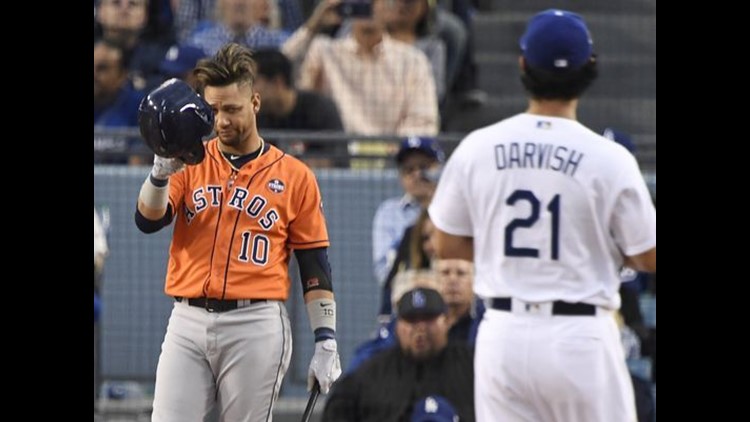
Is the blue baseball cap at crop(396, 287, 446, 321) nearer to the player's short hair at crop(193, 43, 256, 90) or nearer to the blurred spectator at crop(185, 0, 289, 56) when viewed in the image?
the blurred spectator at crop(185, 0, 289, 56)

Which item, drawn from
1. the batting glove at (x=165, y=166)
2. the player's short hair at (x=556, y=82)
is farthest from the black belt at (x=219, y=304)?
the player's short hair at (x=556, y=82)

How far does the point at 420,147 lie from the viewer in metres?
9.66

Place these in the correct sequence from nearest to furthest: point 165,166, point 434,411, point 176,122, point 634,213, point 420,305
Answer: point 176,122, point 165,166, point 634,213, point 434,411, point 420,305

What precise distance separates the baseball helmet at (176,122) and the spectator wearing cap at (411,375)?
3668 mm

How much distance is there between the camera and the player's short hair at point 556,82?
651 cm

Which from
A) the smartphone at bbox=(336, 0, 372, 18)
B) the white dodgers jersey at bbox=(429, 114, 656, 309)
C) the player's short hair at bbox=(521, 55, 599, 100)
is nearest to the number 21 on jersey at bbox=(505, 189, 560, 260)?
the white dodgers jersey at bbox=(429, 114, 656, 309)

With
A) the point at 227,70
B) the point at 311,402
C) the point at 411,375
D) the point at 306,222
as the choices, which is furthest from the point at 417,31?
the point at 311,402

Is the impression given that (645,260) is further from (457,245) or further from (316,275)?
(316,275)

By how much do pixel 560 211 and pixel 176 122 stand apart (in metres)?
1.72

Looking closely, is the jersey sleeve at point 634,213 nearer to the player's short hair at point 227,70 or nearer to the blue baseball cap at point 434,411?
the player's short hair at point 227,70

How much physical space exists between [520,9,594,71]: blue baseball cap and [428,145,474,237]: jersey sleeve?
50 centimetres

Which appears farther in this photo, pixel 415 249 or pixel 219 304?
pixel 415 249
